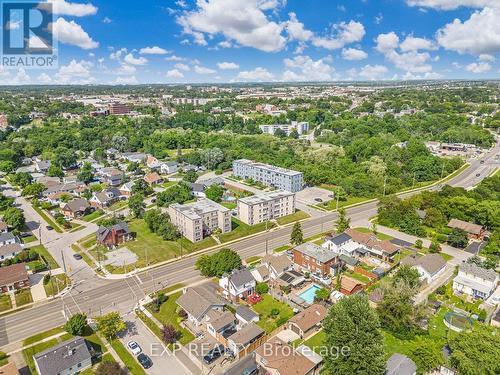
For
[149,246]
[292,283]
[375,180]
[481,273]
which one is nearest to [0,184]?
[149,246]

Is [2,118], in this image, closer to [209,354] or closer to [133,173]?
[133,173]

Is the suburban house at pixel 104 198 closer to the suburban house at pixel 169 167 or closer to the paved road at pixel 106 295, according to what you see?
the suburban house at pixel 169 167

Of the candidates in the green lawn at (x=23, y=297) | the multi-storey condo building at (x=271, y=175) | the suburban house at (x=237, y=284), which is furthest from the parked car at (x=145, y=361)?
the multi-storey condo building at (x=271, y=175)

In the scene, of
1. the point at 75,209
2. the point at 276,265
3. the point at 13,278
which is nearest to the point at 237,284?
the point at 276,265

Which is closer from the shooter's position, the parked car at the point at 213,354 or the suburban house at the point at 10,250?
the parked car at the point at 213,354

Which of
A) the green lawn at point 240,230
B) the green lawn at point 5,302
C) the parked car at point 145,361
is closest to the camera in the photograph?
the parked car at point 145,361

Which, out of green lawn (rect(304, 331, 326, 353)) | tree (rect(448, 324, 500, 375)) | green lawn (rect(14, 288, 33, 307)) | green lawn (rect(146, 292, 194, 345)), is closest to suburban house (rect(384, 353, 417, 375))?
tree (rect(448, 324, 500, 375))

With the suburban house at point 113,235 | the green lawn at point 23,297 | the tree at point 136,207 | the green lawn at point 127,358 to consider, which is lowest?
the green lawn at point 127,358

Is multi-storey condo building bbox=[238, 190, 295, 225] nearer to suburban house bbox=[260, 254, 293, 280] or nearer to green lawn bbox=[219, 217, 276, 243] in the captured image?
green lawn bbox=[219, 217, 276, 243]
